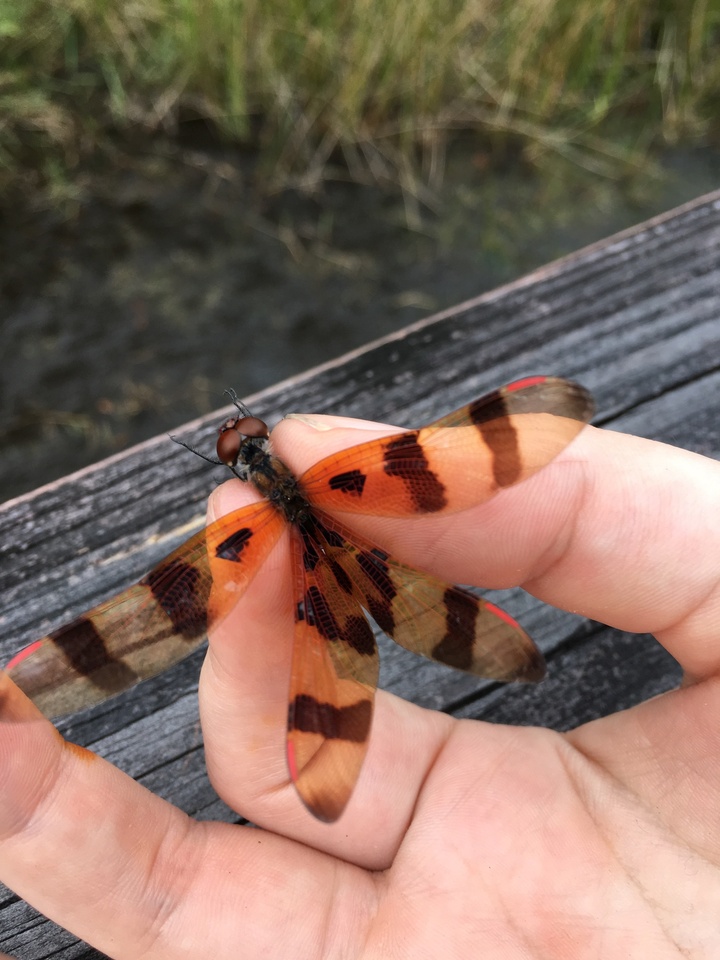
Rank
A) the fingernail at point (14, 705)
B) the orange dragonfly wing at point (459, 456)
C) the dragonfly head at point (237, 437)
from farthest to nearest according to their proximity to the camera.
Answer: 1. the dragonfly head at point (237, 437)
2. the orange dragonfly wing at point (459, 456)
3. the fingernail at point (14, 705)

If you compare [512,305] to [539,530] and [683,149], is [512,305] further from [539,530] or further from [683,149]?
[683,149]

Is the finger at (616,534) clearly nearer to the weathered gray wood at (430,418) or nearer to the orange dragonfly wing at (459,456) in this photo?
the orange dragonfly wing at (459,456)

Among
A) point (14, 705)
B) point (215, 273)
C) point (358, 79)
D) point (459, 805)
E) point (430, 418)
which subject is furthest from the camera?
point (215, 273)

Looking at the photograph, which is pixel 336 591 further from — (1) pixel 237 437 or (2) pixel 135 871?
(2) pixel 135 871

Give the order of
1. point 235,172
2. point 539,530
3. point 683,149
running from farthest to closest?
1. point 683,149
2. point 235,172
3. point 539,530

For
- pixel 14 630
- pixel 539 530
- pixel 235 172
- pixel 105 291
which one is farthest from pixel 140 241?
pixel 539 530

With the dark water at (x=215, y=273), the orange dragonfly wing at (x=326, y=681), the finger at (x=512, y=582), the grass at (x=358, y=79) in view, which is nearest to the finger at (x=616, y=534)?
the finger at (x=512, y=582)

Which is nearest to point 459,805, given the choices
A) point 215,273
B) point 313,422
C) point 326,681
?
point 326,681
